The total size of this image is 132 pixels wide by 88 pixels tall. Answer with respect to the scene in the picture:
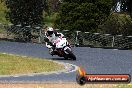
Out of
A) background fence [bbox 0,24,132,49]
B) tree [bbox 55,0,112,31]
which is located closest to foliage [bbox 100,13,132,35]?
background fence [bbox 0,24,132,49]

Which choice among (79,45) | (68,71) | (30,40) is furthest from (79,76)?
(30,40)

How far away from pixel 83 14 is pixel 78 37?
11.1ft

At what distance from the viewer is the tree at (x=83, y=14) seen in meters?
36.6

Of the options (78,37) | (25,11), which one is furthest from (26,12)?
(78,37)

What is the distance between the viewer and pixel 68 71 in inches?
676

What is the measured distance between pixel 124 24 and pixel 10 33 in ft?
28.1

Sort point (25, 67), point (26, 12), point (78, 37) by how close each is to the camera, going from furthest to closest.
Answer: point (26, 12), point (78, 37), point (25, 67)

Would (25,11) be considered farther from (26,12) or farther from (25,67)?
(25,67)

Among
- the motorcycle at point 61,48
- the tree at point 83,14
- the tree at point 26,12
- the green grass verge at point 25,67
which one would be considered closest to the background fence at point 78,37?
the tree at point 26,12

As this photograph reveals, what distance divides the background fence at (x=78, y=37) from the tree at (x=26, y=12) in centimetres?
118

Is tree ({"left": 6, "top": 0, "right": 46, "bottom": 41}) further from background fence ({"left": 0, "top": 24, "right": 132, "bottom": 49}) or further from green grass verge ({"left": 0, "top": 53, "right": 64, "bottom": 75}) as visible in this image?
green grass verge ({"left": 0, "top": 53, "right": 64, "bottom": 75})

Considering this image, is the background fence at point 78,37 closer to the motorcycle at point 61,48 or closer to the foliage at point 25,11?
the foliage at point 25,11

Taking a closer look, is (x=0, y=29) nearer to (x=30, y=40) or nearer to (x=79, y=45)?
(x=30, y=40)

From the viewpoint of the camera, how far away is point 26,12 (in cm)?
3794
